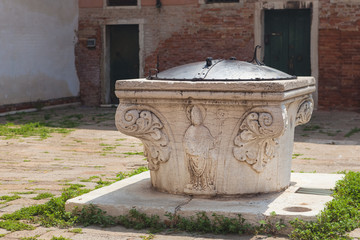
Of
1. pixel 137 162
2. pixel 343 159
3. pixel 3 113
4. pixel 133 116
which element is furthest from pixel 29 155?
pixel 3 113

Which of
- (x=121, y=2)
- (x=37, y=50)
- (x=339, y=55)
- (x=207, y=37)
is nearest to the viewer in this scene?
(x=339, y=55)

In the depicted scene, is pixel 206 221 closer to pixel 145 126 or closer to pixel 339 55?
pixel 145 126

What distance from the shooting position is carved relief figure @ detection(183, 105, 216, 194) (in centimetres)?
527

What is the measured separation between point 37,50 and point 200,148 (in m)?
10.3

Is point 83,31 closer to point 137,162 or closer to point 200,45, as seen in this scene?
point 200,45

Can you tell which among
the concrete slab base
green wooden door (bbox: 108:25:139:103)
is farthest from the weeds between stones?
green wooden door (bbox: 108:25:139:103)

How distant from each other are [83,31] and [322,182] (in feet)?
36.7

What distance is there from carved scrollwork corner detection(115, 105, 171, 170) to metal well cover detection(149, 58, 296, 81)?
1.31 feet

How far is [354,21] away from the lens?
→ 1382cm

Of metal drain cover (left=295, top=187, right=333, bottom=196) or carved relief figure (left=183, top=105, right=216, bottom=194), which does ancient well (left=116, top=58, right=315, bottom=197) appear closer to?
carved relief figure (left=183, top=105, right=216, bottom=194)

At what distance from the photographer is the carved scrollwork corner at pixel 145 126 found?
5.37 m

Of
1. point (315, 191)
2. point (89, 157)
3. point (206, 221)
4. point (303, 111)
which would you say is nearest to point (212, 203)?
point (206, 221)

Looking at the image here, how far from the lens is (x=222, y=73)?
17.7ft

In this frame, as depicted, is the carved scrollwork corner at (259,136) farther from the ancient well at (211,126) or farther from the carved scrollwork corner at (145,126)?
the carved scrollwork corner at (145,126)
